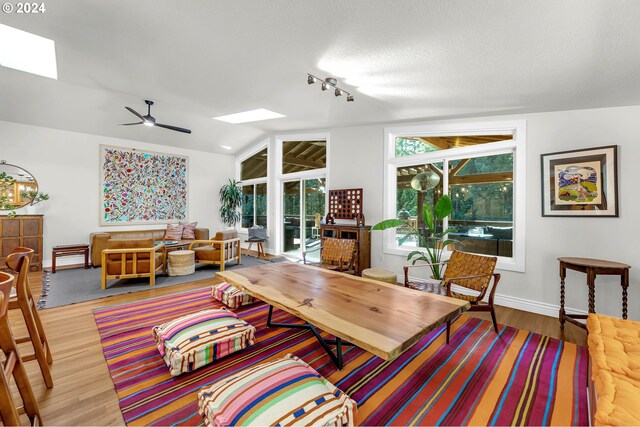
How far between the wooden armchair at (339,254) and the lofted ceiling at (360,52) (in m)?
2.13

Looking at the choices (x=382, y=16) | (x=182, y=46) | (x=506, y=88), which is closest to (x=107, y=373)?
(x=182, y=46)

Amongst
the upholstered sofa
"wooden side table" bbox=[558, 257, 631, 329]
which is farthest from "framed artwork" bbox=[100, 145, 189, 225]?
"wooden side table" bbox=[558, 257, 631, 329]

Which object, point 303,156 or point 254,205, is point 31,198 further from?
point 303,156

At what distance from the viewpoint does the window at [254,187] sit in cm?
741

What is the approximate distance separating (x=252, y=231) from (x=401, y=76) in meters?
5.23

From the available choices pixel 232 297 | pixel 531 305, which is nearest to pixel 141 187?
pixel 232 297

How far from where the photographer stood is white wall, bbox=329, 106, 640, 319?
109 inches

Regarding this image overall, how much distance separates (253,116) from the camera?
498cm

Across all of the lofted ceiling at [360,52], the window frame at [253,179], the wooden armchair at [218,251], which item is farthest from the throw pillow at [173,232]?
the lofted ceiling at [360,52]

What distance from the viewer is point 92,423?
1.54 meters

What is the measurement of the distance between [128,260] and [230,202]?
12.6 ft

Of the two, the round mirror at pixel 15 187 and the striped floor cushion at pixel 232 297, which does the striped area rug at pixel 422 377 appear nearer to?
the striped floor cushion at pixel 232 297

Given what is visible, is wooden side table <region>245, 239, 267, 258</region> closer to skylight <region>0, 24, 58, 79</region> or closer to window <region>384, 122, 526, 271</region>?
window <region>384, 122, 526, 271</region>

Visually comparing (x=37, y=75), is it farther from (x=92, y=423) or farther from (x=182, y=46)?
(x=92, y=423)
